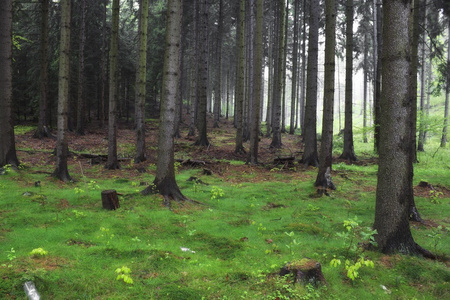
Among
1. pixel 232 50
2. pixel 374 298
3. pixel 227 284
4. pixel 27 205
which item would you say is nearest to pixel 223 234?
pixel 227 284

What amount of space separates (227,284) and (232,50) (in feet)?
130

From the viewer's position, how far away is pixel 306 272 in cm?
399

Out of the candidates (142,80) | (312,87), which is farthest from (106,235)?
(312,87)

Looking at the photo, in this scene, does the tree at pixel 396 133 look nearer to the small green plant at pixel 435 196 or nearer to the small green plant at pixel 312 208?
the small green plant at pixel 312 208

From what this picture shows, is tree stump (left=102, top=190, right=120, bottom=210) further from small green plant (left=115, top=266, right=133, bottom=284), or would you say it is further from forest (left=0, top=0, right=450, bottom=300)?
small green plant (left=115, top=266, right=133, bottom=284)

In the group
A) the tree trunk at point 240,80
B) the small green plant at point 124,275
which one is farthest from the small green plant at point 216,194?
the tree trunk at point 240,80

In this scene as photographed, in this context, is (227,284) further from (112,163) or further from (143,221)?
(112,163)

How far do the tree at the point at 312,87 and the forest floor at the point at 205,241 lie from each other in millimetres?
3310

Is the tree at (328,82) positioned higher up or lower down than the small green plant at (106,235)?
higher up

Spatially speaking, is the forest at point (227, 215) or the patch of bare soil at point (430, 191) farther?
the patch of bare soil at point (430, 191)

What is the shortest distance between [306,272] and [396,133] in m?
2.65

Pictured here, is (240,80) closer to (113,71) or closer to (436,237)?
(113,71)

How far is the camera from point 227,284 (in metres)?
4.01

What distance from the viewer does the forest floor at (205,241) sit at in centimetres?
387
